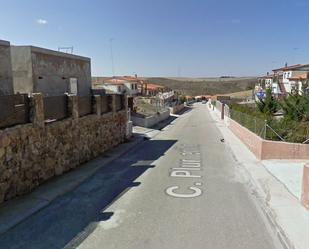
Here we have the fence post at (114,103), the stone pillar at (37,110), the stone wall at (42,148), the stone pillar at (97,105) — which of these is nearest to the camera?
the stone wall at (42,148)

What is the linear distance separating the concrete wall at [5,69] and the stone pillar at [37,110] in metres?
3.60

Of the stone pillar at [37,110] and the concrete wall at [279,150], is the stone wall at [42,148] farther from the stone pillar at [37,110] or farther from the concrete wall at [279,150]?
the concrete wall at [279,150]

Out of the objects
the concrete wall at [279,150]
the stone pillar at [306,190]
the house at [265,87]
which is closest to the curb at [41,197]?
the stone pillar at [306,190]

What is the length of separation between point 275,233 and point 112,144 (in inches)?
416

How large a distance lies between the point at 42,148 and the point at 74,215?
301 centimetres

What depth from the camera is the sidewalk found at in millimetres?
5543

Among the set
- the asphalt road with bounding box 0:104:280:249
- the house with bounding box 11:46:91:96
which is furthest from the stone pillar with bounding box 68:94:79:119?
the house with bounding box 11:46:91:96

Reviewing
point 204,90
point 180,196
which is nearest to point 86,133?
point 180,196

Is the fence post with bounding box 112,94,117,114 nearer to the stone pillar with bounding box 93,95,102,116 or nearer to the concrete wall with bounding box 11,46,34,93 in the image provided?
the stone pillar with bounding box 93,95,102,116

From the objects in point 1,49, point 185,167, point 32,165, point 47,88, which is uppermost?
point 1,49

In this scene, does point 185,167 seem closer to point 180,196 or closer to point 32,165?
point 180,196

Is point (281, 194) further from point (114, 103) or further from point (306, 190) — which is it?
point (114, 103)

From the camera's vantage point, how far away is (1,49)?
1112 cm

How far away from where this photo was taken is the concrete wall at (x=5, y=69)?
36.7ft
